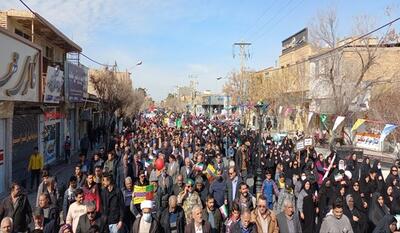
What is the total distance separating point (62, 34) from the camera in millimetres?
21922

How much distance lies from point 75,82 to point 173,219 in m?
18.8

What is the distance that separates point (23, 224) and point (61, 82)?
1434 cm

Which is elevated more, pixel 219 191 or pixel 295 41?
pixel 295 41

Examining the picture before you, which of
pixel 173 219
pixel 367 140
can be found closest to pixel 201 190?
pixel 173 219

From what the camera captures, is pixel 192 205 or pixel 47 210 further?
pixel 192 205

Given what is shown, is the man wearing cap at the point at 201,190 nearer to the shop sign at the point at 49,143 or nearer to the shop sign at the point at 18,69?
the shop sign at the point at 18,69

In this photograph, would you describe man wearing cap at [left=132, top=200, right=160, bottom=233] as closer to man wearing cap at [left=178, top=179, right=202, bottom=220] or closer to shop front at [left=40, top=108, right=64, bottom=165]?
man wearing cap at [left=178, top=179, right=202, bottom=220]

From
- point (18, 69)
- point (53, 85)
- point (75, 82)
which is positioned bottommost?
point (53, 85)

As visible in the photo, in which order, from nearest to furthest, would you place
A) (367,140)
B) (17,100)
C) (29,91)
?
(17,100), (29,91), (367,140)

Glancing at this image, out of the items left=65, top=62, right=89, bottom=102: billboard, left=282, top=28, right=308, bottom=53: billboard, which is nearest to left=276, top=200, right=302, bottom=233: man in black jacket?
left=65, top=62, right=89, bottom=102: billboard

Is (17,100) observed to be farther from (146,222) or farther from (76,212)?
(146,222)

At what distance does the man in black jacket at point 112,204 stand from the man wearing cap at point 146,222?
682 mm

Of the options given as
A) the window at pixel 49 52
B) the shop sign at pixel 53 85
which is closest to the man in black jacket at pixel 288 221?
the shop sign at pixel 53 85

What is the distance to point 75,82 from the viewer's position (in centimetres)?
2455
